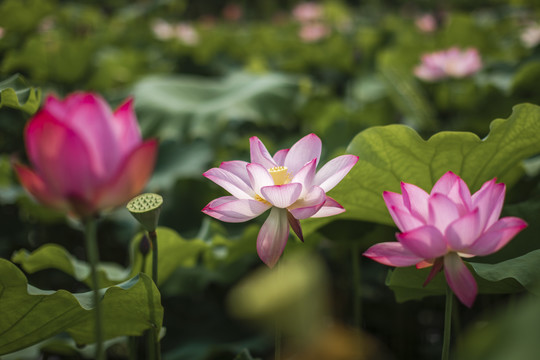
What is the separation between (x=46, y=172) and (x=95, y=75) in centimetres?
175

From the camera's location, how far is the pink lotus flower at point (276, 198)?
0.58 m

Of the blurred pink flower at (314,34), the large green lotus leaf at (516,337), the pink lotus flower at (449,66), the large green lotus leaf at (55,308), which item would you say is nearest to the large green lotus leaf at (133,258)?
the large green lotus leaf at (55,308)

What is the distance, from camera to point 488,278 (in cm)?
65

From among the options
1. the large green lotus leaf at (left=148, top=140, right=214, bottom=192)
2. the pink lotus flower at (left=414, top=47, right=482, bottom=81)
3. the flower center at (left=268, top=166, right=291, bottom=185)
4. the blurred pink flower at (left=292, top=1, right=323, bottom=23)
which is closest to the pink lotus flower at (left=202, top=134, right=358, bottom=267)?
the flower center at (left=268, top=166, right=291, bottom=185)

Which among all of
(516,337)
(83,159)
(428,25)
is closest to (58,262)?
(83,159)

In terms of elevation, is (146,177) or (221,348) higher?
(146,177)

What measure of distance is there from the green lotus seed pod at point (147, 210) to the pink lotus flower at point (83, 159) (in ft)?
0.71

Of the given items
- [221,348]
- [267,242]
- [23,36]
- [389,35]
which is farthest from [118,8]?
[267,242]

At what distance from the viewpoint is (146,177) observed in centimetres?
43

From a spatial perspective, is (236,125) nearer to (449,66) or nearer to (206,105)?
(206,105)

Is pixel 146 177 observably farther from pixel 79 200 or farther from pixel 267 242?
pixel 267 242

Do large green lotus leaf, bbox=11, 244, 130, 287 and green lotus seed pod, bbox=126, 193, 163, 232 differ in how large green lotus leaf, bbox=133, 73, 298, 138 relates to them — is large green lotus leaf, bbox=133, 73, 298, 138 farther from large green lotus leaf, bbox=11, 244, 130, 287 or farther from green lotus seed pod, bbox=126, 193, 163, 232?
green lotus seed pod, bbox=126, 193, 163, 232

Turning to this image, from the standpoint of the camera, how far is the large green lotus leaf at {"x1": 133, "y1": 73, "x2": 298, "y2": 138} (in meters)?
1.71

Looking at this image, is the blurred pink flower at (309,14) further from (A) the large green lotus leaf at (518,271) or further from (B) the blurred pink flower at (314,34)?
(A) the large green lotus leaf at (518,271)
